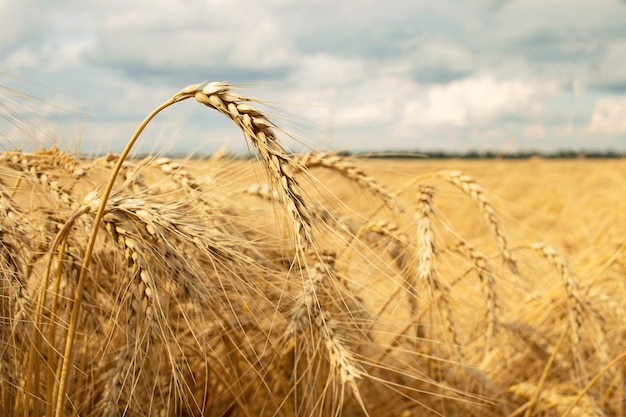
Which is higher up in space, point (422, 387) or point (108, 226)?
point (108, 226)

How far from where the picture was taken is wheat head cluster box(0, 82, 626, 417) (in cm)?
119

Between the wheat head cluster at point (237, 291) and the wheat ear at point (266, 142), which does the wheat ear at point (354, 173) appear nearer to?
the wheat head cluster at point (237, 291)

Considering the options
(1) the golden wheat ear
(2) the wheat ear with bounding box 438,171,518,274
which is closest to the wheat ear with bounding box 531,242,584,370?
(2) the wheat ear with bounding box 438,171,518,274

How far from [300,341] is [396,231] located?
1.64ft

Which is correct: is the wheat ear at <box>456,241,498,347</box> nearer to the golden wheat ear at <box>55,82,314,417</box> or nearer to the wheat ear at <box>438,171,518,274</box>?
the wheat ear at <box>438,171,518,274</box>

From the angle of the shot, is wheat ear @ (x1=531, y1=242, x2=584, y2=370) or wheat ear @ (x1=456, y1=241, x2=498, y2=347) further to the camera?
wheat ear @ (x1=531, y1=242, x2=584, y2=370)

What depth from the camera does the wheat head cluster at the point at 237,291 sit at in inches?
46.9

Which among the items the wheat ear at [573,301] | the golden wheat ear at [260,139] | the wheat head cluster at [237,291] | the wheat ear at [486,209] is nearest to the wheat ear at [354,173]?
the wheat head cluster at [237,291]

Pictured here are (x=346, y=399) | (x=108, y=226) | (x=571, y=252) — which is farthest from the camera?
(x=571, y=252)

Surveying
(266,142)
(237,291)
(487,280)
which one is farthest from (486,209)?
(266,142)

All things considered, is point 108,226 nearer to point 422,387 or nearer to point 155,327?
point 155,327

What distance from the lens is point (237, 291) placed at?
4.62 ft

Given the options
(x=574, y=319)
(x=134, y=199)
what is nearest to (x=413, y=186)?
(x=574, y=319)

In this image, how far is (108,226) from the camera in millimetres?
1187
